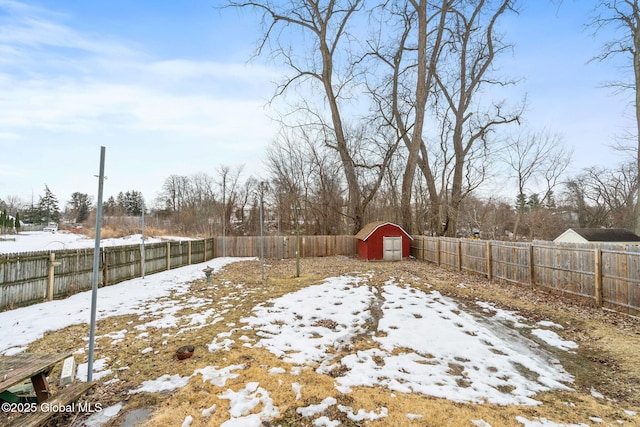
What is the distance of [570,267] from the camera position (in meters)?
7.07

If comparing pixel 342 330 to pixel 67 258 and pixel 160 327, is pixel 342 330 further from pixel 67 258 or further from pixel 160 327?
pixel 67 258

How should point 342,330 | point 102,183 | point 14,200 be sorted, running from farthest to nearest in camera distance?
point 14,200
point 342,330
point 102,183

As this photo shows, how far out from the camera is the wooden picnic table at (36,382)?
7.34 feet

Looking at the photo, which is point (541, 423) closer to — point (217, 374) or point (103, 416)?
point (217, 374)

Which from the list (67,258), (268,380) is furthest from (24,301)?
(268,380)

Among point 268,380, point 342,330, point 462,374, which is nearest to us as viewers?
point 268,380

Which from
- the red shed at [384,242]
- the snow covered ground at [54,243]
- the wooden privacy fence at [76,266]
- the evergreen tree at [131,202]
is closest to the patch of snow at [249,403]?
the wooden privacy fence at [76,266]

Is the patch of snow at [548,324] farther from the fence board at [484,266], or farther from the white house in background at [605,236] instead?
the white house in background at [605,236]

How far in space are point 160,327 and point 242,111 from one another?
12.7m

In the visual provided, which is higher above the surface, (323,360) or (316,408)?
(316,408)

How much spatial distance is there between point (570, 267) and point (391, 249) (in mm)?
9114

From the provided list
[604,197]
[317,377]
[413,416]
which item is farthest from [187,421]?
[604,197]

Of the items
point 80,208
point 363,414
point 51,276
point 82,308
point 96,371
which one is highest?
point 80,208

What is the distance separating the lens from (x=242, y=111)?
15.2m
